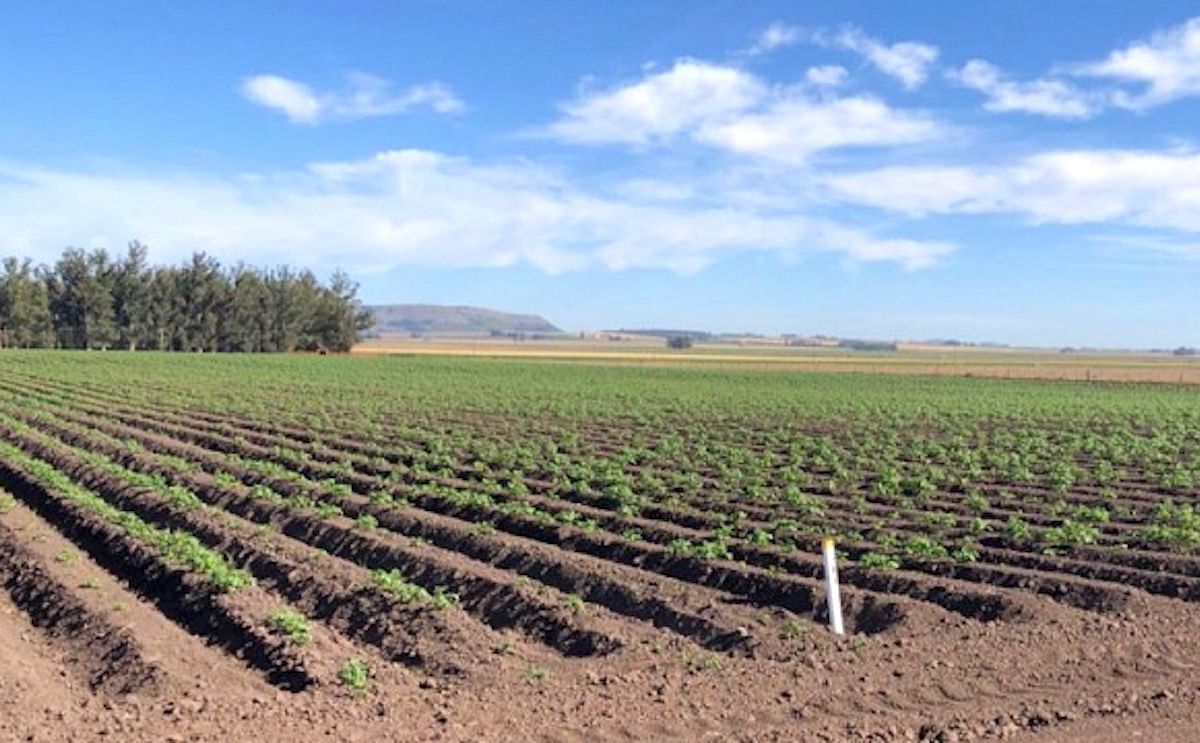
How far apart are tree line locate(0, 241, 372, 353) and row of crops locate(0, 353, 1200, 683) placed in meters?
67.6

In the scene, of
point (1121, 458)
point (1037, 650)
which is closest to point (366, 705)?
point (1037, 650)

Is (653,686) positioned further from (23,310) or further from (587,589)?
(23,310)

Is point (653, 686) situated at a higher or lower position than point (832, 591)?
lower

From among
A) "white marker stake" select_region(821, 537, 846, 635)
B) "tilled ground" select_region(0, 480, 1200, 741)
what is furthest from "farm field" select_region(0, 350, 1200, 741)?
"white marker stake" select_region(821, 537, 846, 635)

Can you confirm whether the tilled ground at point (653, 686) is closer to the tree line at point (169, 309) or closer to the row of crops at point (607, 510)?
the row of crops at point (607, 510)

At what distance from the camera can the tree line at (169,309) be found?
303ft

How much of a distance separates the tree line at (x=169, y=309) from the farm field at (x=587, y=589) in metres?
77.7

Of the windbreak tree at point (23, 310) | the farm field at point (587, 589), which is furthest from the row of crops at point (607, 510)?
the windbreak tree at point (23, 310)

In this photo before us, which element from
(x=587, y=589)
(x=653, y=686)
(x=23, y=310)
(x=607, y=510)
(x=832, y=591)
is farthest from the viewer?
(x=23, y=310)

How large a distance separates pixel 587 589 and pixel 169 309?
9607cm

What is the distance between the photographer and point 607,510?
48.5ft

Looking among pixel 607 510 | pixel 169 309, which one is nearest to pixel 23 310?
pixel 169 309

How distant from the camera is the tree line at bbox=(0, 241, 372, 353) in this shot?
92.4 m

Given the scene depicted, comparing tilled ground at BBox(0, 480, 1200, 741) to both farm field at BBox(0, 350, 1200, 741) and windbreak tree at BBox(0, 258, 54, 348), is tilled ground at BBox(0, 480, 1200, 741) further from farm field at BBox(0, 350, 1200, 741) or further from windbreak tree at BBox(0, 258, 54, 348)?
windbreak tree at BBox(0, 258, 54, 348)
